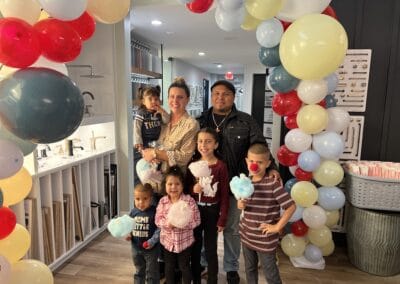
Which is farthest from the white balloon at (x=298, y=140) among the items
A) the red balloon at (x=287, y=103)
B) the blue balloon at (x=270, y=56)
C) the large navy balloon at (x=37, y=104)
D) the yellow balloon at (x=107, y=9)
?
the large navy balloon at (x=37, y=104)

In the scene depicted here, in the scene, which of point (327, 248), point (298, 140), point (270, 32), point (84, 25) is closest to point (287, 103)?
point (298, 140)

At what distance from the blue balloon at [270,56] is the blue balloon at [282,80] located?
1.5 inches

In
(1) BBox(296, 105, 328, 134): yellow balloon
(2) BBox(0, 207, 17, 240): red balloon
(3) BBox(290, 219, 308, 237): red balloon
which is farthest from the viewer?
(3) BBox(290, 219, 308, 237): red balloon

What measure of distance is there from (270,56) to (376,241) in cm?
158

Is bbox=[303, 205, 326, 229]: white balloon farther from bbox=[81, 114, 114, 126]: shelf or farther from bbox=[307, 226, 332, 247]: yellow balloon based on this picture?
bbox=[81, 114, 114, 126]: shelf

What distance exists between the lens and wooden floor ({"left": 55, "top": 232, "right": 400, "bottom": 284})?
218 centimetres

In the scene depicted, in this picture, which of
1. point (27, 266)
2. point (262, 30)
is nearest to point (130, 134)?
point (262, 30)

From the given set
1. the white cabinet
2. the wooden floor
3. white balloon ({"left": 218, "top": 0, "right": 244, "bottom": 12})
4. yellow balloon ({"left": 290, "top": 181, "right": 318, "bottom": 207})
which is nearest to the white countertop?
the white cabinet

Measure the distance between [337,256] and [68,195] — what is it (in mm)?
2338

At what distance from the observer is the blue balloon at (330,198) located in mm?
2133

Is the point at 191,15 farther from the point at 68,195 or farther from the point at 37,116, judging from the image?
the point at 37,116

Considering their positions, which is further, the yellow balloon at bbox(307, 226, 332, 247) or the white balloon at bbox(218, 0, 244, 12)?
the yellow balloon at bbox(307, 226, 332, 247)

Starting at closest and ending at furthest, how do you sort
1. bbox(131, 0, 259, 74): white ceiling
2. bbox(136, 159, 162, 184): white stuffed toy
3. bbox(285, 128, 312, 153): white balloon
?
1. bbox(136, 159, 162, 184): white stuffed toy
2. bbox(285, 128, 312, 153): white balloon
3. bbox(131, 0, 259, 74): white ceiling

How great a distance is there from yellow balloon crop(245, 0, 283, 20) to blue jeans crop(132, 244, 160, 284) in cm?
144
